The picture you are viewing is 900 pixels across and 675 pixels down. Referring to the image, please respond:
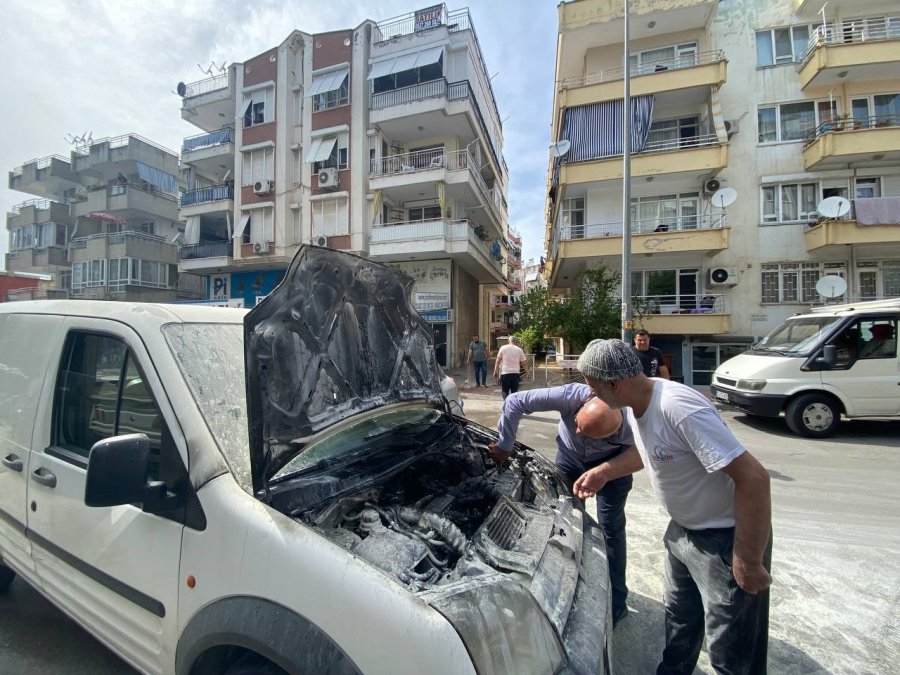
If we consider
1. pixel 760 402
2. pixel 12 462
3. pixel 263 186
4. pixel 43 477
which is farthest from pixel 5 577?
pixel 263 186

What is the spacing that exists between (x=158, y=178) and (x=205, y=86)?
990cm

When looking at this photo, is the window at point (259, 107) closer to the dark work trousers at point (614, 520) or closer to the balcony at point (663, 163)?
the balcony at point (663, 163)

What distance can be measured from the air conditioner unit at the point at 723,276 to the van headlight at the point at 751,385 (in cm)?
845

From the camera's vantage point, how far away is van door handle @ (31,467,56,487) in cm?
188

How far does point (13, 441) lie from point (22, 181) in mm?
43850

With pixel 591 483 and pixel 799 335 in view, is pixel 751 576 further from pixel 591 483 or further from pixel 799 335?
pixel 799 335

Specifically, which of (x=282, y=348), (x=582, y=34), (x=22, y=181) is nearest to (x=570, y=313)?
(x=582, y=34)

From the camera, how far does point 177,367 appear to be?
166 centimetres

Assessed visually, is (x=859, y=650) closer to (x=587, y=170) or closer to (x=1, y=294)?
(x=587, y=170)

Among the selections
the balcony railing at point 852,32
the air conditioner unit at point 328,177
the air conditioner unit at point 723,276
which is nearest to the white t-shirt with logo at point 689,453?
A: the air conditioner unit at point 723,276

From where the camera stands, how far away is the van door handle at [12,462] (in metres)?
2.08

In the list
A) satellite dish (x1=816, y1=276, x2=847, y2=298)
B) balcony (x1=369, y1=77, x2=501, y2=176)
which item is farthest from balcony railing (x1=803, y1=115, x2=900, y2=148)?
balcony (x1=369, y1=77, x2=501, y2=176)

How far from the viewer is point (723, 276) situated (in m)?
14.2

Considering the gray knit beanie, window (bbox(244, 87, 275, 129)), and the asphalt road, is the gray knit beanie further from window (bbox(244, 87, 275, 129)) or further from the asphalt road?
window (bbox(244, 87, 275, 129))
